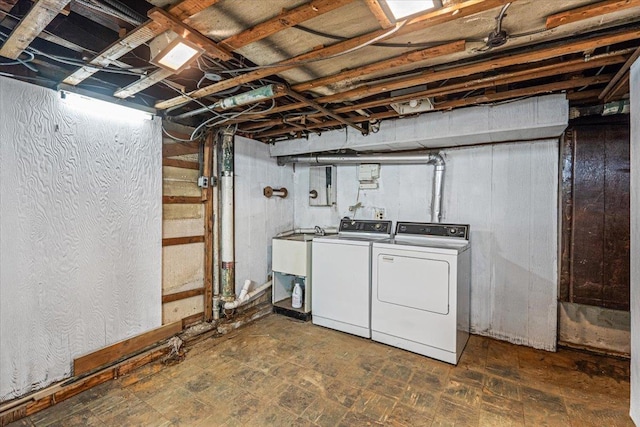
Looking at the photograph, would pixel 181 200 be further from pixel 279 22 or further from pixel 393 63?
pixel 393 63

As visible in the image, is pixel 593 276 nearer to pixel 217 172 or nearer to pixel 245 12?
pixel 245 12

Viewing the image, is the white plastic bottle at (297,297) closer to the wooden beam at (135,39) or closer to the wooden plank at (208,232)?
the wooden plank at (208,232)

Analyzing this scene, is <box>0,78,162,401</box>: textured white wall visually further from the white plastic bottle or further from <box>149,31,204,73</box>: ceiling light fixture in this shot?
the white plastic bottle

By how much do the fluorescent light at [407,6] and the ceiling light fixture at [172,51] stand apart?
3.25ft

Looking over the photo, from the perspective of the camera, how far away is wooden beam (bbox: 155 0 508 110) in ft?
3.99

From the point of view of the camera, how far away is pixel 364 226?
350cm

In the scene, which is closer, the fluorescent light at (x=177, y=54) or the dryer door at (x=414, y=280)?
the fluorescent light at (x=177, y=54)

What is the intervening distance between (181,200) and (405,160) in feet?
8.16

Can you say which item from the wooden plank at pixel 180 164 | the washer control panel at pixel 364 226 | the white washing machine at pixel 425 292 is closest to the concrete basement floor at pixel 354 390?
the white washing machine at pixel 425 292

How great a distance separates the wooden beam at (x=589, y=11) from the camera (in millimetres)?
1189

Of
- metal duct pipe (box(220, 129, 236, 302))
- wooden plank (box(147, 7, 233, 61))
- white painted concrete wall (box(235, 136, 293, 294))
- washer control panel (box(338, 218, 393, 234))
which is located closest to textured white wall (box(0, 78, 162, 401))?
metal duct pipe (box(220, 129, 236, 302))

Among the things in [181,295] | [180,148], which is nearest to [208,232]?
[181,295]

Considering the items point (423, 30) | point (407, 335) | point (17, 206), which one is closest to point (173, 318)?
point (17, 206)

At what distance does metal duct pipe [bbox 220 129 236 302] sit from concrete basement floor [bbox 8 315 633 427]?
64cm
